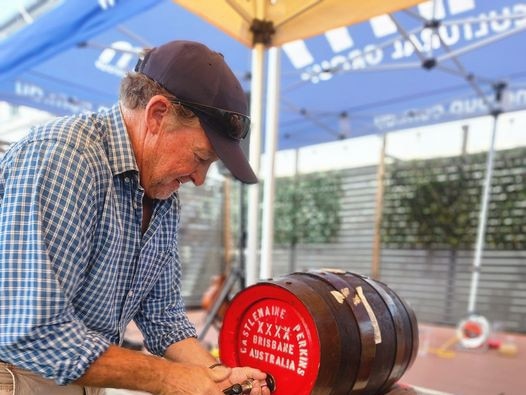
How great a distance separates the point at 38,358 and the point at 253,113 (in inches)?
69.7

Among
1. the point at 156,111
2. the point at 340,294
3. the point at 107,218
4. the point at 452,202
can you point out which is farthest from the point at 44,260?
the point at 452,202

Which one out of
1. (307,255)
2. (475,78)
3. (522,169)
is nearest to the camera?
(475,78)

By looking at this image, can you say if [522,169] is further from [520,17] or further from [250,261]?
[250,261]

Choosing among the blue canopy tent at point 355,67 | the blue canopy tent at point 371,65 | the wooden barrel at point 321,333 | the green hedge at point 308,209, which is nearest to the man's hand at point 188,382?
the wooden barrel at point 321,333

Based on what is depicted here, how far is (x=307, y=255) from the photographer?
938cm

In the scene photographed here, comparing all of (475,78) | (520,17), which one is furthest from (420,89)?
(520,17)

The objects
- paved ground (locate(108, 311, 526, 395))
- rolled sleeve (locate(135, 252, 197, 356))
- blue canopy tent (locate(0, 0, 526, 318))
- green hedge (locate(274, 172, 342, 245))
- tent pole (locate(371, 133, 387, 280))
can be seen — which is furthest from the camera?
green hedge (locate(274, 172, 342, 245))

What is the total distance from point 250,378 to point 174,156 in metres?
0.74

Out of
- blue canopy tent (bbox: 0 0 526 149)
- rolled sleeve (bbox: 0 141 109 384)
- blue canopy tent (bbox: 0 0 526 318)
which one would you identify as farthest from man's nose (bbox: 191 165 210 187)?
blue canopy tent (bbox: 0 0 526 318)

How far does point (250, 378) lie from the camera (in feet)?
4.84

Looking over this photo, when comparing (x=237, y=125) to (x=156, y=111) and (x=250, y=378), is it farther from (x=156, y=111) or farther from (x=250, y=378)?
(x=250, y=378)

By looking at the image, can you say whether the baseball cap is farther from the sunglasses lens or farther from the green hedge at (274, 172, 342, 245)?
the green hedge at (274, 172, 342, 245)

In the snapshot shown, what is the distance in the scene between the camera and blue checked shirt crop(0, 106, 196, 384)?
1039mm

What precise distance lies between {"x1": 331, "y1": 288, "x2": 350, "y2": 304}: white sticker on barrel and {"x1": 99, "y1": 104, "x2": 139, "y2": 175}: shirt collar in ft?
2.44
